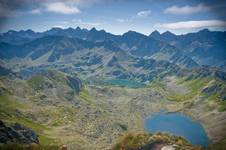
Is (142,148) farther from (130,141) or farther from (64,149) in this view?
(64,149)

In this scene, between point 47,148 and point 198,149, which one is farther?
point 47,148

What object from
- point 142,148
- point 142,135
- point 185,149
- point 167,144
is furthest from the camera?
point 142,135

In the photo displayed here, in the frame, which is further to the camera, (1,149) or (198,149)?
(1,149)

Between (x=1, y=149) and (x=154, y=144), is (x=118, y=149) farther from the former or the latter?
(x=1, y=149)

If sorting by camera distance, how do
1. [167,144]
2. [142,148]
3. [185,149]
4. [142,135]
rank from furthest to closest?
[142,135] → [142,148] → [167,144] → [185,149]

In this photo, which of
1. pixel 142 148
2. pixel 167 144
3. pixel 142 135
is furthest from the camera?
pixel 142 135

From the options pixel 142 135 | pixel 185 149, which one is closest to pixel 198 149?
pixel 185 149

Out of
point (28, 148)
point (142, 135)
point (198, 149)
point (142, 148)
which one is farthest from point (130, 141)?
point (28, 148)

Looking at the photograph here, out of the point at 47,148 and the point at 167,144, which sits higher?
the point at 167,144

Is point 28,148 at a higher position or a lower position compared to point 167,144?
lower
